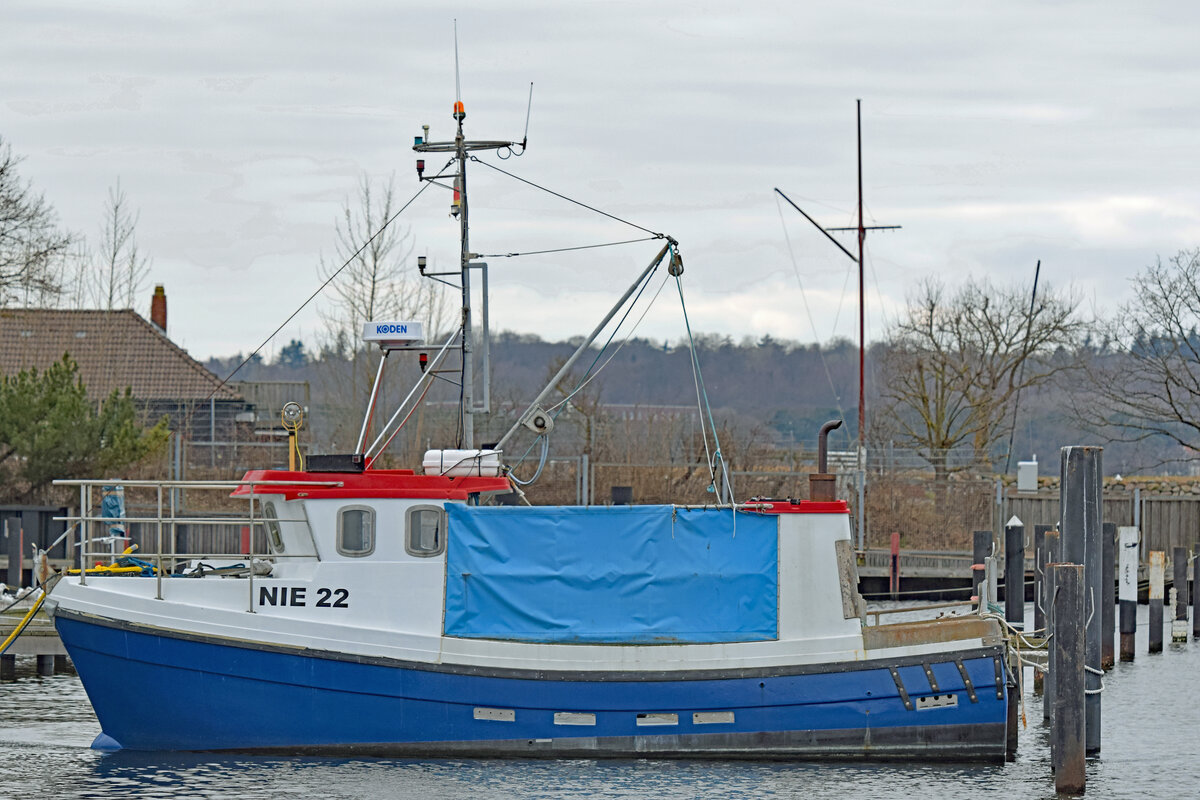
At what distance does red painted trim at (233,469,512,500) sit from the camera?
54.2 ft

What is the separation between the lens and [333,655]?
16219 millimetres

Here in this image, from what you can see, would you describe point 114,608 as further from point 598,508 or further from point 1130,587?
point 1130,587

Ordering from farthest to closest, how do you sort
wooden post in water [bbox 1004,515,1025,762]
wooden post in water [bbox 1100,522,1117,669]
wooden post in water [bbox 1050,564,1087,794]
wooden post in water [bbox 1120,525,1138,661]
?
1. wooden post in water [bbox 1120,525,1138,661]
2. wooden post in water [bbox 1004,515,1025,762]
3. wooden post in water [bbox 1100,522,1117,669]
4. wooden post in water [bbox 1050,564,1087,794]

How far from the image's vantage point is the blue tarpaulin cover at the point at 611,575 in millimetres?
16547

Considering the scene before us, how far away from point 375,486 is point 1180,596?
63.0 feet

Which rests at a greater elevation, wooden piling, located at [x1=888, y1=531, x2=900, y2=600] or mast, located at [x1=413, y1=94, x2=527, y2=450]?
mast, located at [x1=413, y1=94, x2=527, y2=450]

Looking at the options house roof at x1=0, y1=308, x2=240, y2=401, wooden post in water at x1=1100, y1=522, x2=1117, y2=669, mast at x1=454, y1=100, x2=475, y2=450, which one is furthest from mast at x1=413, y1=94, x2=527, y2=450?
house roof at x1=0, y1=308, x2=240, y2=401

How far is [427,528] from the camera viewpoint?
656 inches

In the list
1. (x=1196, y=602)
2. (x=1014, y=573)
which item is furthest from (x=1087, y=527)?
(x=1196, y=602)

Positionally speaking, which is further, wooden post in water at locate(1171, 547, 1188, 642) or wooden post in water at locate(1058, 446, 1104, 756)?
wooden post in water at locate(1171, 547, 1188, 642)

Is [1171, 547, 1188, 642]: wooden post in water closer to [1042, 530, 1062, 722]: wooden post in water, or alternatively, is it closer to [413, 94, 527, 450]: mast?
[1042, 530, 1062, 722]: wooden post in water

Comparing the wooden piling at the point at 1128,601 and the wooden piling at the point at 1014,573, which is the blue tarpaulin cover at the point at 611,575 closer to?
the wooden piling at the point at 1014,573

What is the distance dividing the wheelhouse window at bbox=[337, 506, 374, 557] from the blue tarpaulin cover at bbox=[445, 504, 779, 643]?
2.95 feet

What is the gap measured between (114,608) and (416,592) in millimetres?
3322
